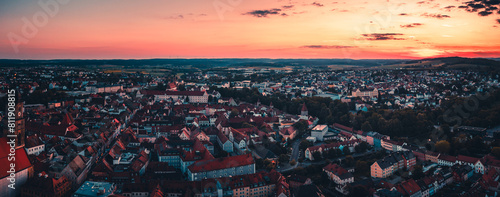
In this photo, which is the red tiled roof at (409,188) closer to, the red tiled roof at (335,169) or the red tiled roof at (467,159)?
the red tiled roof at (335,169)

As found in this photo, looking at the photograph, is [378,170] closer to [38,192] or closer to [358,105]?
[38,192]

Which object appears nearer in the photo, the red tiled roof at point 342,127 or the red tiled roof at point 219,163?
the red tiled roof at point 219,163

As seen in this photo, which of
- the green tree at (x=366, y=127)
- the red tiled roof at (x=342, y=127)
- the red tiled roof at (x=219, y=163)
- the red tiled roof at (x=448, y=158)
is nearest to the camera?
the red tiled roof at (x=219, y=163)

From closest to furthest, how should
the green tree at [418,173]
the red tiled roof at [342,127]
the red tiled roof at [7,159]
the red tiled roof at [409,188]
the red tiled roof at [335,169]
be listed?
the red tiled roof at [7,159] < the red tiled roof at [409,188] < the red tiled roof at [335,169] < the green tree at [418,173] < the red tiled roof at [342,127]

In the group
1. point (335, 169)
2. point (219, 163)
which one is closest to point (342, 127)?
point (335, 169)

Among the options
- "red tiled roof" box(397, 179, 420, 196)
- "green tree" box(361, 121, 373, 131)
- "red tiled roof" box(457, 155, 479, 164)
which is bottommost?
"red tiled roof" box(397, 179, 420, 196)

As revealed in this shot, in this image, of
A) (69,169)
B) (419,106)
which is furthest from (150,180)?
(419,106)

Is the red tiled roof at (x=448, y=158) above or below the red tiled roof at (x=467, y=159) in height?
below

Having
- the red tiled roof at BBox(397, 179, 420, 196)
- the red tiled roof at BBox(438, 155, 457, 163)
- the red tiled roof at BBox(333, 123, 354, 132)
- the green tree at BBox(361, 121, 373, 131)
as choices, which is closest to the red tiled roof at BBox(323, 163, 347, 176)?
the red tiled roof at BBox(397, 179, 420, 196)

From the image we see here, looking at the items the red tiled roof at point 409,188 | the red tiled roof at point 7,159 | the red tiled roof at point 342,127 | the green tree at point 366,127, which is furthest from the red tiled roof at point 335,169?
the red tiled roof at point 7,159

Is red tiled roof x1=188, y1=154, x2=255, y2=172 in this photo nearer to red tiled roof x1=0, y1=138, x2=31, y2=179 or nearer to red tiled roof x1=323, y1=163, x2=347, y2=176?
red tiled roof x1=323, y1=163, x2=347, y2=176
